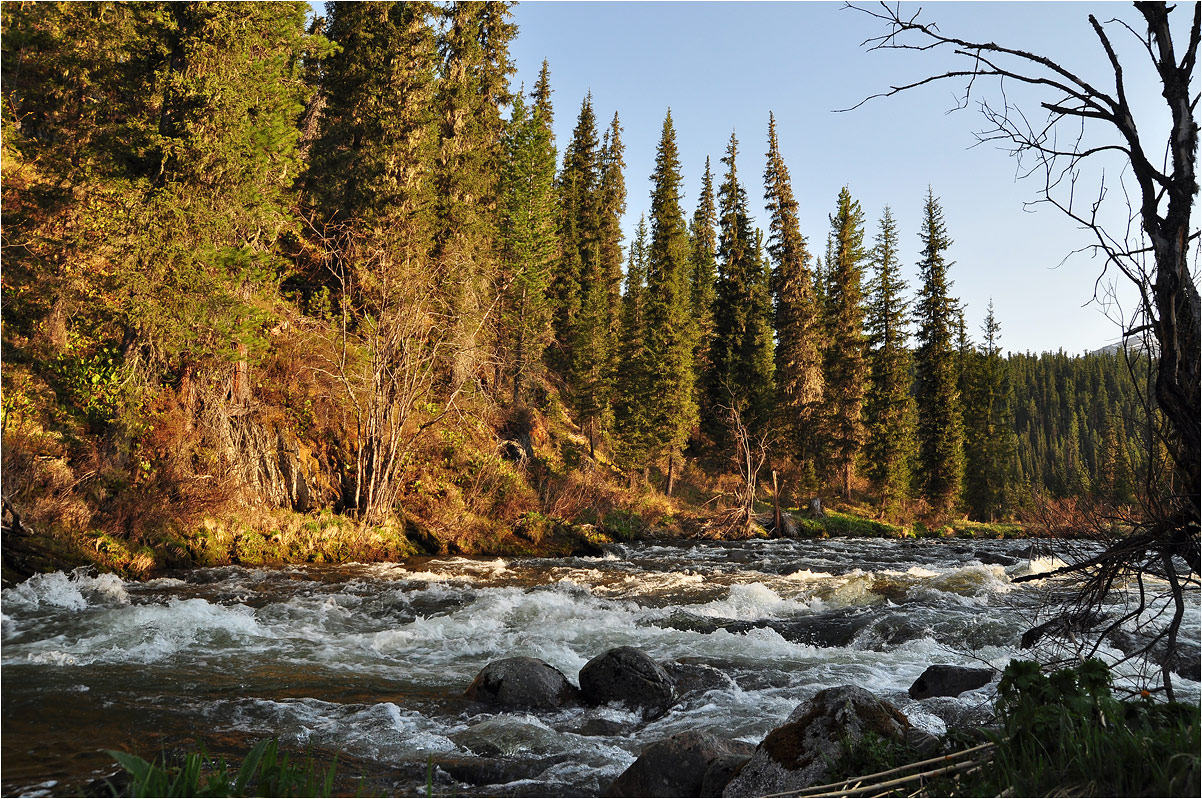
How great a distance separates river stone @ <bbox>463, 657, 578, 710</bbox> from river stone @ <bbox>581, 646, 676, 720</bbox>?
251 millimetres

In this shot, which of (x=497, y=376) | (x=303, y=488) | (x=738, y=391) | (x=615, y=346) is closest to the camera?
(x=303, y=488)

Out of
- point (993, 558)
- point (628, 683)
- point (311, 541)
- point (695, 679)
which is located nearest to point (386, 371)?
point (311, 541)

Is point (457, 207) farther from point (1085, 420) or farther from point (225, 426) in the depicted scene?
point (1085, 420)

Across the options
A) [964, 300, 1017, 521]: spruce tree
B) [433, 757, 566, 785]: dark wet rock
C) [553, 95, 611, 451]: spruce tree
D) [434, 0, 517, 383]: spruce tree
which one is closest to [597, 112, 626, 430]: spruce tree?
[553, 95, 611, 451]: spruce tree

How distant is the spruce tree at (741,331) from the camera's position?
39531mm

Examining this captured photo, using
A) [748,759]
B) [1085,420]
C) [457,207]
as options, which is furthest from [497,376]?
[1085,420]

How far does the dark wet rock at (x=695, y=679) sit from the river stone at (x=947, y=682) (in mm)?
2075

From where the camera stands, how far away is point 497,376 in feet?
104

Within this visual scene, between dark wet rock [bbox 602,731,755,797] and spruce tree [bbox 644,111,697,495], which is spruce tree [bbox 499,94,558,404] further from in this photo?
Answer: dark wet rock [bbox 602,731,755,797]

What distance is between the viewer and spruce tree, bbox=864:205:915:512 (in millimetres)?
37031

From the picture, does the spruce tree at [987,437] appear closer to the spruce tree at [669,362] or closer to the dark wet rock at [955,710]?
the spruce tree at [669,362]

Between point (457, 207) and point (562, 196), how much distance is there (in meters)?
19.9

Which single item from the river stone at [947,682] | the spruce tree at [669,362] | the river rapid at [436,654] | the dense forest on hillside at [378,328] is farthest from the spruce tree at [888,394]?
the river stone at [947,682]

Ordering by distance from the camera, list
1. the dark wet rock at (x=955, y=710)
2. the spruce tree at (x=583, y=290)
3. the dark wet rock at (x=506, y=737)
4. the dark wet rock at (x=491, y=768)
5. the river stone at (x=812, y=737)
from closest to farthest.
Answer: the river stone at (x=812, y=737), the dark wet rock at (x=491, y=768), the dark wet rock at (x=506, y=737), the dark wet rock at (x=955, y=710), the spruce tree at (x=583, y=290)
